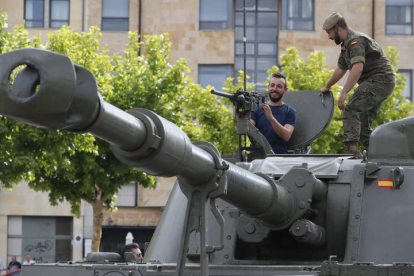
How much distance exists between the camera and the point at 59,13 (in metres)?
38.1

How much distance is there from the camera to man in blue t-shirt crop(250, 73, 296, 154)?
419 inches

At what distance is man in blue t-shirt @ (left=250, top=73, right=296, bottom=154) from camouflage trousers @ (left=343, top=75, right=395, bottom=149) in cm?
60

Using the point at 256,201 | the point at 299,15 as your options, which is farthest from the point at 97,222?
the point at 256,201

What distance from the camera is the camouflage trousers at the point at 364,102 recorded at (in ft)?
34.4

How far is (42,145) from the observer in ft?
79.6

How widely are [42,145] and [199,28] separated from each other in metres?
14.3

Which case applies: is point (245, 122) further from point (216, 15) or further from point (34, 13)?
point (34, 13)

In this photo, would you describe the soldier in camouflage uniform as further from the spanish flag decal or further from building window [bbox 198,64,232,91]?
building window [bbox 198,64,232,91]

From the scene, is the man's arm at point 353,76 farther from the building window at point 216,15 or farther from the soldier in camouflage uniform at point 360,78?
the building window at point 216,15

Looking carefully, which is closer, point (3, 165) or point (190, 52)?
point (3, 165)

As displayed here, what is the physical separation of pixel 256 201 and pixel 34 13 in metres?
31.8

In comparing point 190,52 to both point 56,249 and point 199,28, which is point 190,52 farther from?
point 56,249

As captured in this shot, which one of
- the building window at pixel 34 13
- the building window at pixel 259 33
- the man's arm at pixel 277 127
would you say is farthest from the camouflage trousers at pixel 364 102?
the building window at pixel 34 13

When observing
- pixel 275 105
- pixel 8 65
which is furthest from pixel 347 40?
pixel 8 65
